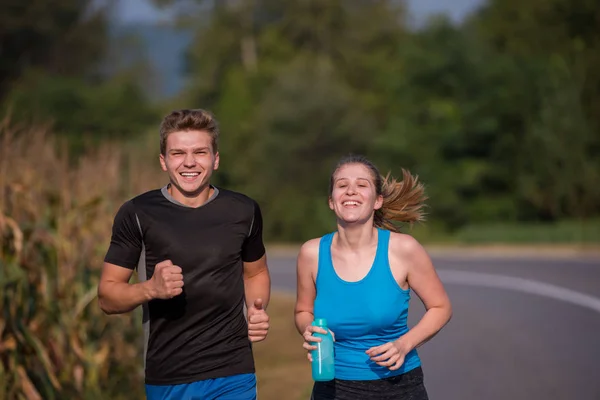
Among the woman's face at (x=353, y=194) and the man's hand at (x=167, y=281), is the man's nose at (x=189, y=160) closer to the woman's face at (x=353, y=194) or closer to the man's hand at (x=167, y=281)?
the man's hand at (x=167, y=281)

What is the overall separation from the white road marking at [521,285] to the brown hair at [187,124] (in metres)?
10.5

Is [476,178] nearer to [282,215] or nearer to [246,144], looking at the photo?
[282,215]

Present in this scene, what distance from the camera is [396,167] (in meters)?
37.9

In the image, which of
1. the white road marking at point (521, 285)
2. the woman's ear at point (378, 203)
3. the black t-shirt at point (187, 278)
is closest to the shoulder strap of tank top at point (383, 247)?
the woman's ear at point (378, 203)

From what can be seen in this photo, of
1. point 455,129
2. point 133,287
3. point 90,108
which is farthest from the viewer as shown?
point 90,108

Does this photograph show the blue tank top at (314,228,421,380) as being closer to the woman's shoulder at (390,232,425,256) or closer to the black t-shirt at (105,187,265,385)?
the woman's shoulder at (390,232,425,256)

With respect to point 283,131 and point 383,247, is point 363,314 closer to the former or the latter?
point 383,247

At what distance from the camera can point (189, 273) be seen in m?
4.44

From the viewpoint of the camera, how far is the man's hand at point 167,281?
13.5ft

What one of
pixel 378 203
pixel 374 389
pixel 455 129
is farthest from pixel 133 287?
pixel 455 129

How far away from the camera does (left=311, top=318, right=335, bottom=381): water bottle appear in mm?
4359

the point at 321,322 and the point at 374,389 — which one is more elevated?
the point at 321,322

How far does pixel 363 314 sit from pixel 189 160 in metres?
0.95

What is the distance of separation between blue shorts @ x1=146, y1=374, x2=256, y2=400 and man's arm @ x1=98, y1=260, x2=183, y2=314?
0.36m
